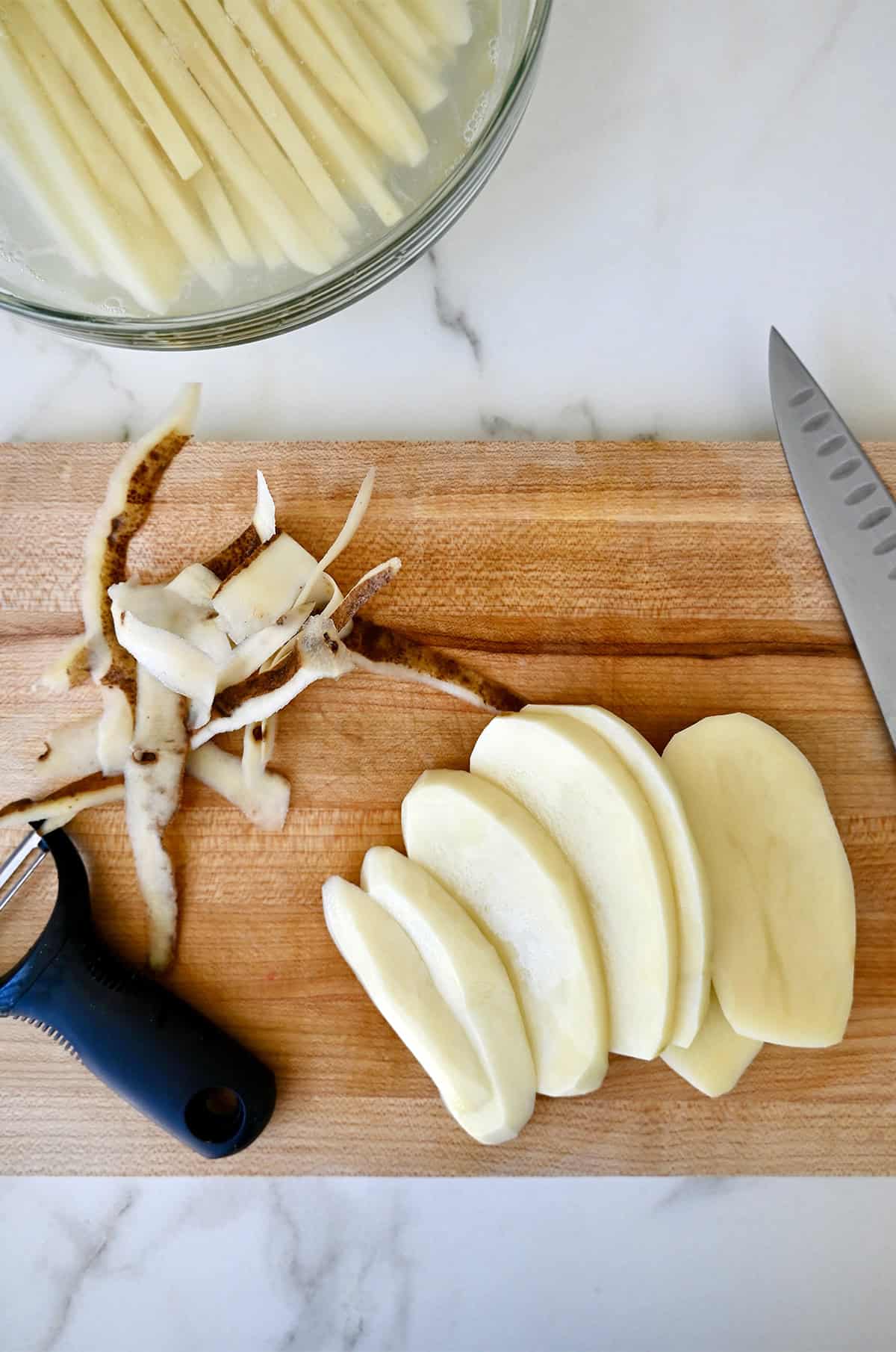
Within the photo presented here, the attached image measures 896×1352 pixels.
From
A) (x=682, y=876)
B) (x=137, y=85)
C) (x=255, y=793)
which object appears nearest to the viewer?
(x=137, y=85)

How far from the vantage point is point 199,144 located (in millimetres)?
874

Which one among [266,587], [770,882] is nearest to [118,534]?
[266,587]

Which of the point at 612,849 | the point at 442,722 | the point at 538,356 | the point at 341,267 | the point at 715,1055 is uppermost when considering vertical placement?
the point at 341,267

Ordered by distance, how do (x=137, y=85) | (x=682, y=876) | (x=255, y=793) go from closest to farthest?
(x=137, y=85), (x=682, y=876), (x=255, y=793)

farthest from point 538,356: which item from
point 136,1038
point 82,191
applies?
point 136,1038

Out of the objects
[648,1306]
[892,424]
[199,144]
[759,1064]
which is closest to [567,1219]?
[648,1306]

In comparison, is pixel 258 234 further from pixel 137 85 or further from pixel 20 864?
pixel 20 864

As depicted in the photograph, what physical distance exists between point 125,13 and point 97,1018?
0.93 m

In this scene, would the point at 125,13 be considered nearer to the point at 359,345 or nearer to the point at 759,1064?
the point at 359,345

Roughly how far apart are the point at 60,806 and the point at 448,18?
0.87 m

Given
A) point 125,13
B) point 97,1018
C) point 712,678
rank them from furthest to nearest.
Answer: point 712,678 → point 97,1018 → point 125,13

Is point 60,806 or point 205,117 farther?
point 60,806

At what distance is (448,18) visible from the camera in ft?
2.93

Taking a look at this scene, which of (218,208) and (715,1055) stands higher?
(218,208)
